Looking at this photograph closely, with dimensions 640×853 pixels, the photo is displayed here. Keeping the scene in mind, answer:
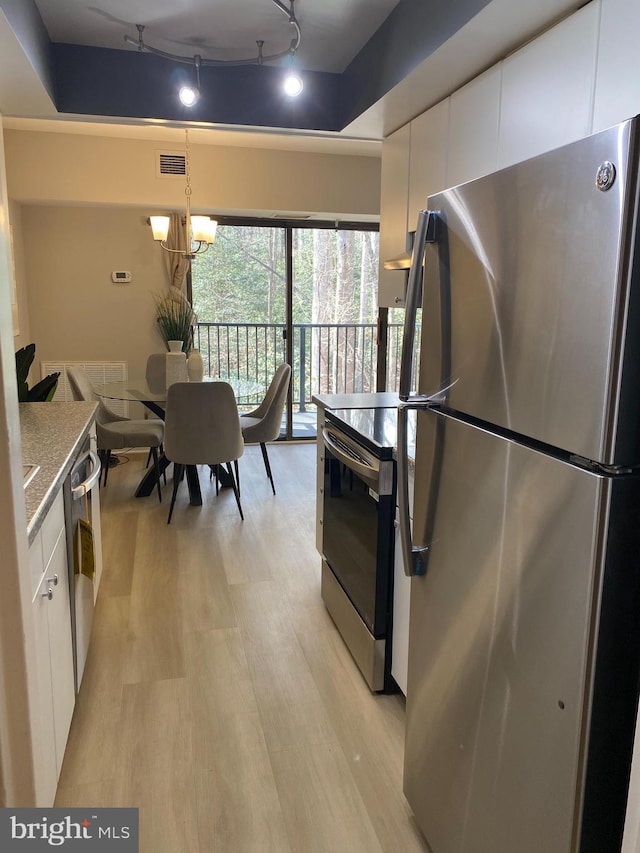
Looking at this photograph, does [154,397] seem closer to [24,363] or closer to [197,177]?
[24,363]

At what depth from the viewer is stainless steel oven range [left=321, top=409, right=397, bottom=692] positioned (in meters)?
2.19

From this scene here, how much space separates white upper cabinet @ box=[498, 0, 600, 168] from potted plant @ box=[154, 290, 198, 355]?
147 inches

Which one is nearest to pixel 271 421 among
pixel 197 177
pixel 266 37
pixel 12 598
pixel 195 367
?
pixel 195 367

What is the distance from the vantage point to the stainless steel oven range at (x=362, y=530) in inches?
86.1

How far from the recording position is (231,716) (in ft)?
7.26

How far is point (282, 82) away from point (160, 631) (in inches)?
108

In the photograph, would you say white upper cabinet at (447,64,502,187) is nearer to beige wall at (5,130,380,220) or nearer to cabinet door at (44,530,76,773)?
cabinet door at (44,530,76,773)

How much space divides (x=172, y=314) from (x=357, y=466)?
3.64 meters

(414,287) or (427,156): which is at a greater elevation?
(427,156)

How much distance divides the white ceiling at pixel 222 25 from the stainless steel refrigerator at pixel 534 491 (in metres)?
1.73

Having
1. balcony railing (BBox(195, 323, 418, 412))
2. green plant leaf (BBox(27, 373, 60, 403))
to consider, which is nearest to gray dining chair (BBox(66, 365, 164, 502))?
green plant leaf (BBox(27, 373, 60, 403))

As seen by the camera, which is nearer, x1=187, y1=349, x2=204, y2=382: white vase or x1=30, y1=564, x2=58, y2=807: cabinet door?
x1=30, y1=564, x2=58, y2=807: cabinet door

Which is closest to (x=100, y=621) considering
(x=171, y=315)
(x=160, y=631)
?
(x=160, y=631)

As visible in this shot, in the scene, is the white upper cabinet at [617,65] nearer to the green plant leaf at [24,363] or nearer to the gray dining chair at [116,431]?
the green plant leaf at [24,363]
